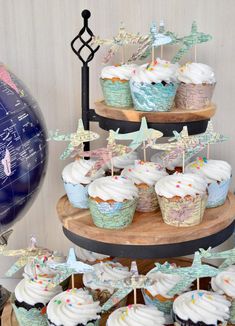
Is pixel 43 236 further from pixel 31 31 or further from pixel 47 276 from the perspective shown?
pixel 31 31

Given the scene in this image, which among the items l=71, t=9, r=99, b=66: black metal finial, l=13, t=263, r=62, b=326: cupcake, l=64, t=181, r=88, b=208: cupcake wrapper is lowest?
l=13, t=263, r=62, b=326: cupcake

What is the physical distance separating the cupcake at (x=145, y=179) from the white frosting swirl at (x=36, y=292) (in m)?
0.37

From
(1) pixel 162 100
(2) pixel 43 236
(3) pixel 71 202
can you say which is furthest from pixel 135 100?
(2) pixel 43 236

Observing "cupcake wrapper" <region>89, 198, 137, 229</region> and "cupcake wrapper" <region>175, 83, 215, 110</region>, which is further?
"cupcake wrapper" <region>175, 83, 215, 110</region>

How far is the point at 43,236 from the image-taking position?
2.31m

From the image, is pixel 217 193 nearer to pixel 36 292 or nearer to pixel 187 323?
pixel 187 323

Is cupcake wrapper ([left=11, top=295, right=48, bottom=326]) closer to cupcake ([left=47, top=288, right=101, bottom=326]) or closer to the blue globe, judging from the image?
cupcake ([left=47, top=288, right=101, bottom=326])

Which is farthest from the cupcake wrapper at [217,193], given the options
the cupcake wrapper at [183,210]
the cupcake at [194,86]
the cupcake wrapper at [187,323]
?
the cupcake wrapper at [187,323]

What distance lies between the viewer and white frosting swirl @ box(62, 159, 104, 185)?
1.65 metres

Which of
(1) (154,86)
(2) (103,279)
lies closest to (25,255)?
(2) (103,279)

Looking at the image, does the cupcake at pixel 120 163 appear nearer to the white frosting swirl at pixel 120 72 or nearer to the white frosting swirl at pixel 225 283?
the white frosting swirl at pixel 120 72

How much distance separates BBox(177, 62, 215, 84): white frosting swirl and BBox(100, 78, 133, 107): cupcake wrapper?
6.6 inches

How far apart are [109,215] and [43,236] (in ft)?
2.88

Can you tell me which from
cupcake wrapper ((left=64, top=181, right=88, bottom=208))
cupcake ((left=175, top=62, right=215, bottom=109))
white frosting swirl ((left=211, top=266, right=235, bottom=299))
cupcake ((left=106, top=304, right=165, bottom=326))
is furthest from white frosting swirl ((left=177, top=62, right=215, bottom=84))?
cupcake ((left=106, top=304, right=165, bottom=326))
